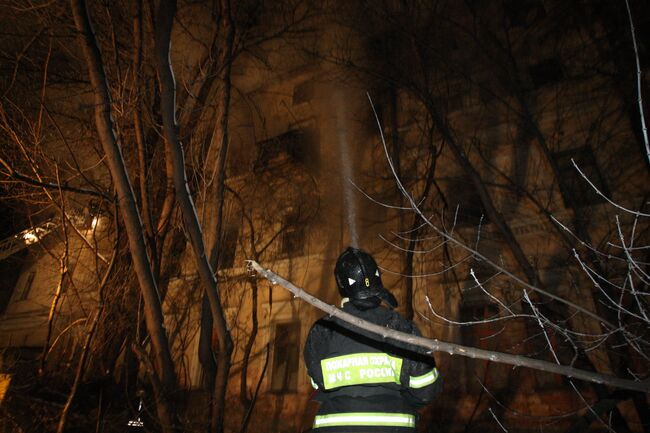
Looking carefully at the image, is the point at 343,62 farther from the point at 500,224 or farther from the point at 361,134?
the point at 500,224

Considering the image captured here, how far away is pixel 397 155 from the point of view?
8.88 meters

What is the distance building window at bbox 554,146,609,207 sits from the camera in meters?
6.95

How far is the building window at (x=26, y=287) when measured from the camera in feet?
47.0

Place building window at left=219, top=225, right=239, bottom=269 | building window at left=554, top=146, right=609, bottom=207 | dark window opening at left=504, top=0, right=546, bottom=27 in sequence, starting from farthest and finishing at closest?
building window at left=219, top=225, right=239, bottom=269 → dark window opening at left=504, top=0, right=546, bottom=27 → building window at left=554, top=146, right=609, bottom=207

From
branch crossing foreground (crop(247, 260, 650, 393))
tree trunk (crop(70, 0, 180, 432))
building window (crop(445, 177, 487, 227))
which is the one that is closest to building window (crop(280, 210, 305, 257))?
building window (crop(445, 177, 487, 227))

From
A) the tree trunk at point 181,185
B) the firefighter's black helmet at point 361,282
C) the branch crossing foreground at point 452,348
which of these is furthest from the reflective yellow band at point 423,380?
the tree trunk at point 181,185

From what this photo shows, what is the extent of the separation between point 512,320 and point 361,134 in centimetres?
573

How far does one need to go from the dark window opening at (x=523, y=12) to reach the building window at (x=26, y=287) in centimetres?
1916

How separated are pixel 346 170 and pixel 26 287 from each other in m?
14.4

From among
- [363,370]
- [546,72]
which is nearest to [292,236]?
[546,72]

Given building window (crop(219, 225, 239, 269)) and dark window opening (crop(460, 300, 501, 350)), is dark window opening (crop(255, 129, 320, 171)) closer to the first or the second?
building window (crop(219, 225, 239, 269))

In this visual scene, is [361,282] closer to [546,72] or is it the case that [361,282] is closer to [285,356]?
[285,356]

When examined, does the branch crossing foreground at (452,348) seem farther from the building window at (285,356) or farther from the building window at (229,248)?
Answer: the building window at (229,248)

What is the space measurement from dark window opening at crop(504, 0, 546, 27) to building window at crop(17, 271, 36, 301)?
19.2m
